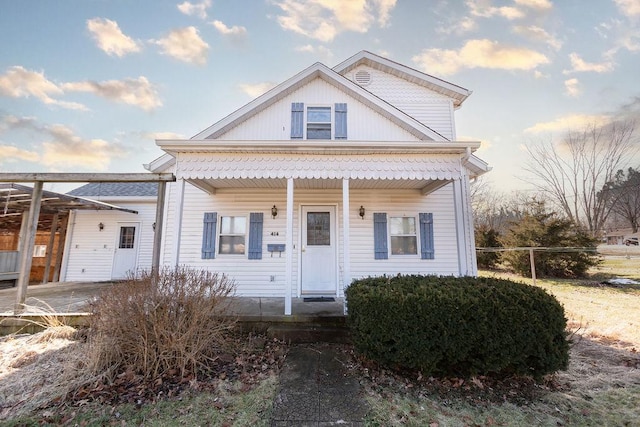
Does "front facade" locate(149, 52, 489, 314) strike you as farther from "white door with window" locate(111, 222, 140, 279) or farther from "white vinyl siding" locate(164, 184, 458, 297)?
"white door with window" locate(111, 222, 140, 279)

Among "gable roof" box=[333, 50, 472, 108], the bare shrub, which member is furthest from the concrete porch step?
"gable roof" box=[333, 50, 472, 108]

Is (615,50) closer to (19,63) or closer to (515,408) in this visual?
(515,408)

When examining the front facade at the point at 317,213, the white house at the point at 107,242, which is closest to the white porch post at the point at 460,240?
the front facade at the point at 317,213

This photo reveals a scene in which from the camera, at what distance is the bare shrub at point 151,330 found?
3408 millimetres

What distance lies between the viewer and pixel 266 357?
404 centimetres

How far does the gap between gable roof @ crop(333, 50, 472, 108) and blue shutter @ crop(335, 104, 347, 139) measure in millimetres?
2184

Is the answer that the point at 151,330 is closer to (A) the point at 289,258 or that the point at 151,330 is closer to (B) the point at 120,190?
(A) the point at 289,258

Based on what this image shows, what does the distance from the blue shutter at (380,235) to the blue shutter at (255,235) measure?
3.06 metres

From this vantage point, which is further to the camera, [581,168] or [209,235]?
[581,168]

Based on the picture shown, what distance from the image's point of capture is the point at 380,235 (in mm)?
7094

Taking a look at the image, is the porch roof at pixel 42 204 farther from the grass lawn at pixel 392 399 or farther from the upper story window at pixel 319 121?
the upper story window at pixel 319 121

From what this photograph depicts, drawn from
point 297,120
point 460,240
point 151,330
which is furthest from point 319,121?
point 151,330

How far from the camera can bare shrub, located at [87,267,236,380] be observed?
3.41 m

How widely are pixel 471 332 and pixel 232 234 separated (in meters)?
5.84
